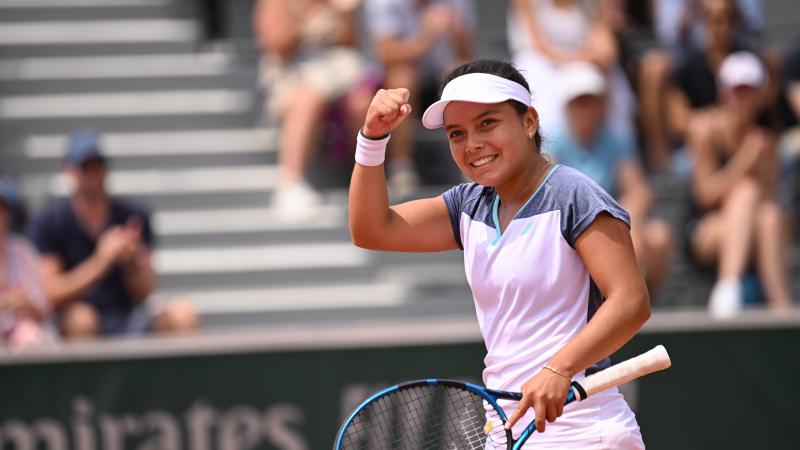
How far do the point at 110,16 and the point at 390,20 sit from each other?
217 cm

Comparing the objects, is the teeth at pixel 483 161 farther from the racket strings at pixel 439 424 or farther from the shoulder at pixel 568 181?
the racket strings at pixel 439 424

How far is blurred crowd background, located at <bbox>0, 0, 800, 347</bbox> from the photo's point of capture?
6.44 meters

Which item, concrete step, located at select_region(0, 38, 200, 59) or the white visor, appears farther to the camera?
concrete step, located at select_region(0, 38, 200, 59)

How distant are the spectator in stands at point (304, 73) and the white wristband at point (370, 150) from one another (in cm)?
410

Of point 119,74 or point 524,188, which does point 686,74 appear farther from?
point 524,188

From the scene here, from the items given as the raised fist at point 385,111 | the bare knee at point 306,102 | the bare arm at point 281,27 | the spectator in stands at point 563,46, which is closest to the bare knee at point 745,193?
the spectator in stands at point 563,46

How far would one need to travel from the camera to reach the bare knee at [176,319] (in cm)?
625

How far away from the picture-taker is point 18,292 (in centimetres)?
599

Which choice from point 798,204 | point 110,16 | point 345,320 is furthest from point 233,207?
point 798,204

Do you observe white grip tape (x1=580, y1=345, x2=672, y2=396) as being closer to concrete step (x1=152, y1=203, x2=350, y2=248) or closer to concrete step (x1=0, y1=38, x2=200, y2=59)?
concrete step (x1=152, y1=203, x2=350, y2=248)

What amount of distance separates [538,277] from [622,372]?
0.30 metres

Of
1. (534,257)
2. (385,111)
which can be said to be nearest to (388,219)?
(385,111)

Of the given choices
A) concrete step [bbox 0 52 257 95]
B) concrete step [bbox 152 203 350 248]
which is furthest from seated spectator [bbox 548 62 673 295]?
concrete step [bbox 0 52 257 95]

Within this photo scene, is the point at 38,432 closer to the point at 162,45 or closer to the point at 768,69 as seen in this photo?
the point at 162,45
